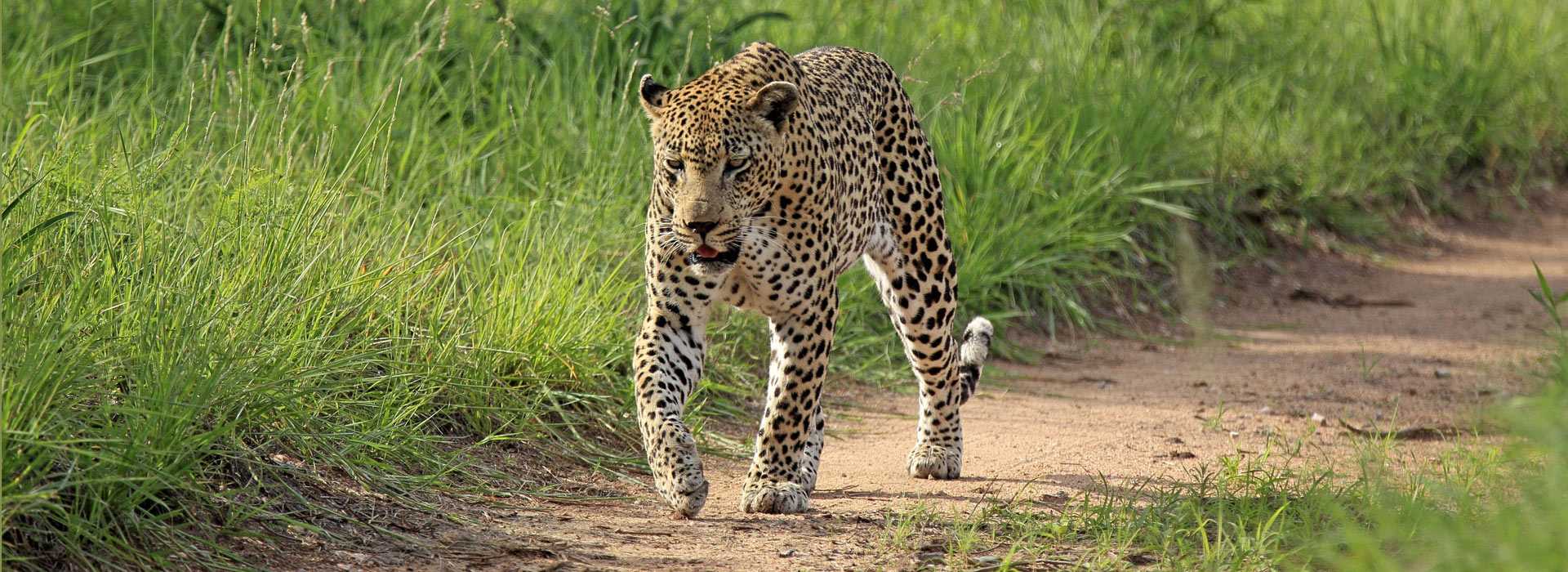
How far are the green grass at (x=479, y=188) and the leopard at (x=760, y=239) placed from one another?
2.61 ft

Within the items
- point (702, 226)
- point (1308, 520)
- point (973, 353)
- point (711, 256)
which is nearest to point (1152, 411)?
point (973, 353)

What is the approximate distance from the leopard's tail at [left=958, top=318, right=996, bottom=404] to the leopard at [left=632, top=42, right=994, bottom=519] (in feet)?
2.04

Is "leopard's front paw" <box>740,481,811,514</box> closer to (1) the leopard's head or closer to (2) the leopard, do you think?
(2) the leopard

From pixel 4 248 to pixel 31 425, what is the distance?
0.77m

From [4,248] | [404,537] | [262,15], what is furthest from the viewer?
[262,15]

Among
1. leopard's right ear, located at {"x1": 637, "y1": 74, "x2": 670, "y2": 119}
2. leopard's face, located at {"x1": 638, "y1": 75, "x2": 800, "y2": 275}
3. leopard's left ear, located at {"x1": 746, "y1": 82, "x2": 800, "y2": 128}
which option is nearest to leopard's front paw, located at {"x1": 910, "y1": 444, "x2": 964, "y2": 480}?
leopard's face, located at {"x1": 638, "y1": 75, "x2": 800, "y2": 275}

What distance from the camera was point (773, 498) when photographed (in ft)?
16.5

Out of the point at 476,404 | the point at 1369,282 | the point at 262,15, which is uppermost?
the point at 262,15

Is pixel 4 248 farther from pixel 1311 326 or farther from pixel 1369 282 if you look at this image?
pixel 1369 282

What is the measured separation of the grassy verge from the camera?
330 centimetres

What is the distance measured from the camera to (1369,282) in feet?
32.6

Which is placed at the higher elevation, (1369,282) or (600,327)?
(600,327)

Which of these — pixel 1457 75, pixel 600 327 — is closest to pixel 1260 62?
pixel 1457 75

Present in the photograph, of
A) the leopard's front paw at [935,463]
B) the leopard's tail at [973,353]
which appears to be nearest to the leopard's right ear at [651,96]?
the leopard's front paw at [935,463]
